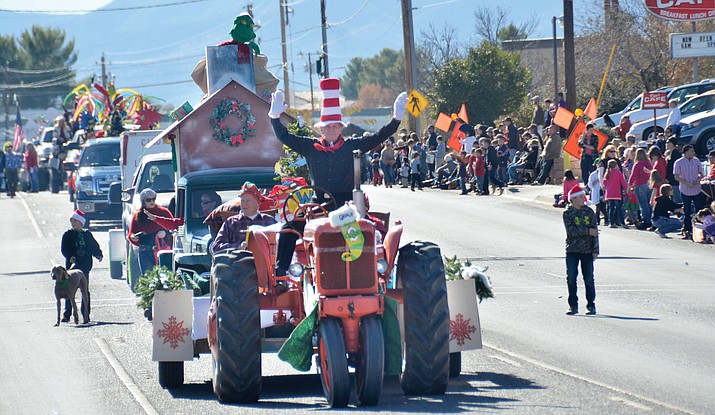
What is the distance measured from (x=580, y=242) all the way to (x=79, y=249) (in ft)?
24.1

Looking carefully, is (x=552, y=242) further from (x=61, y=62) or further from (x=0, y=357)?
(x=61, y=62)

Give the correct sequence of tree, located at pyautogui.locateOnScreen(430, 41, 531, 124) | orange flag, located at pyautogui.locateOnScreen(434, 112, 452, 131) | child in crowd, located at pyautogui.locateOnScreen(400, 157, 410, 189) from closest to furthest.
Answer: orange flag, located at pyautogui.locateOnScreen(434, 112, 452, 131), child in crowd, located at pyautogui.locateOnScreen(400, 157, 410, 189), tree, located at pyautogui.locateOnScreen(430, 41, 531, 124)

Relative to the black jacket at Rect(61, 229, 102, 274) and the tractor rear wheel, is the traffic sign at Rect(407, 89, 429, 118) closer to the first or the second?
the black jacket at Rect(61, 229, 102, 274)

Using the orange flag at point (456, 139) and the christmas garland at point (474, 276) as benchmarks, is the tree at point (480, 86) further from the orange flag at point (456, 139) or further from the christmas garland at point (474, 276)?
the christmas garland at point (474, 276)

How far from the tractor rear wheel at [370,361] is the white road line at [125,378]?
1.82 meters

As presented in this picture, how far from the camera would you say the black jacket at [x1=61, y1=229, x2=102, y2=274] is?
19.3 m

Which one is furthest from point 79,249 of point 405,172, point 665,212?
point 405,172

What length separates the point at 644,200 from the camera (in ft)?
91.7

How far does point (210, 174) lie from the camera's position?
17531mm

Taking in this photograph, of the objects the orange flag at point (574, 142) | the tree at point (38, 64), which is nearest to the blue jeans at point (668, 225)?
the orange flag at point (574, 142)

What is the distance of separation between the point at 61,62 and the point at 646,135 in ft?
322

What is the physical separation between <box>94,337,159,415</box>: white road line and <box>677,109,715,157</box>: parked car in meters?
19.8

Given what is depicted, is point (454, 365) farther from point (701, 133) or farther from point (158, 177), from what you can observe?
point (701, 133)

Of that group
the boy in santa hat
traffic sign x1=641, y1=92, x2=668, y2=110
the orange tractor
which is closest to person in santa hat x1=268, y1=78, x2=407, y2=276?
the orange tractor
